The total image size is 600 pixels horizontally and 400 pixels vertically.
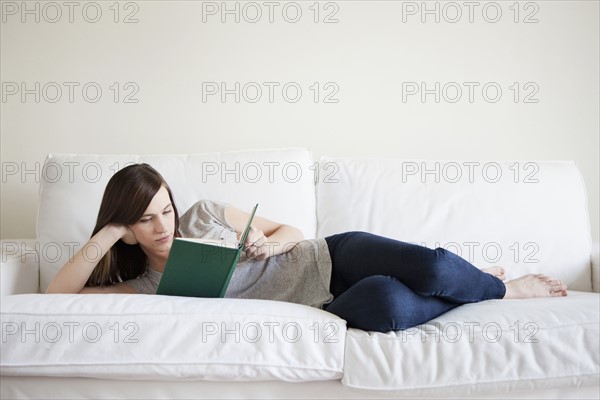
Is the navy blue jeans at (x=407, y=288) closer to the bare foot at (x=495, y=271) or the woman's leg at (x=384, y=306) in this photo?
the woman's leg at (x=384, y=306)

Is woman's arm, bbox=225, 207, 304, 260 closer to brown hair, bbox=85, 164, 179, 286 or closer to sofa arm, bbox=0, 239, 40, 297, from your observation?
brown hair, bbox=85, 164, 179, 286

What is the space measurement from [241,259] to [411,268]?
540mm

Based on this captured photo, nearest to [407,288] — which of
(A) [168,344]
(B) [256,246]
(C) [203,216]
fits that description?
(B) [256,246]

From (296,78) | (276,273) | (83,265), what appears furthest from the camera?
(296,78)

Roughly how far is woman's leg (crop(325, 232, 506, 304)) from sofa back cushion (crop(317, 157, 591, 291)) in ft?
1.08

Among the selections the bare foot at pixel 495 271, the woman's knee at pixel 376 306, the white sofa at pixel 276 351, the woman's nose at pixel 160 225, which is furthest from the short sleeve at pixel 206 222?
the bare foot at pixel 495 271

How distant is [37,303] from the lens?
151 cm

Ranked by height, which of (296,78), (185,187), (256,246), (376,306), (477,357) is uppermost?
(296,78)

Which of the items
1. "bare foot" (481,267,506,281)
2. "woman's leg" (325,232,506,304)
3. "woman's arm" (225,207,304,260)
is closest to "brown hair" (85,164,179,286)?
"woman's arm" (225,207,304,260)

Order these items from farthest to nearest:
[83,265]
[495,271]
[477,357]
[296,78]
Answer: [296,78] < [495,271] < [83,265] < [477,357]

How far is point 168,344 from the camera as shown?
143cm

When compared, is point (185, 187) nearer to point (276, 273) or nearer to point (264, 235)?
point (264, 235)

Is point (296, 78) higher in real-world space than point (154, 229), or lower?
higher

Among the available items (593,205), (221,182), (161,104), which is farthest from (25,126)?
(593,205)
